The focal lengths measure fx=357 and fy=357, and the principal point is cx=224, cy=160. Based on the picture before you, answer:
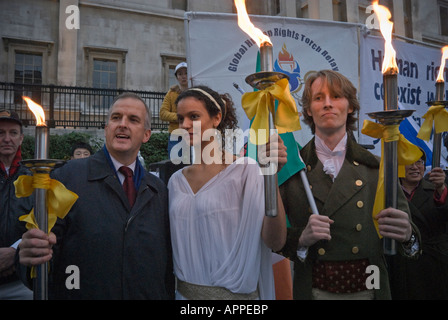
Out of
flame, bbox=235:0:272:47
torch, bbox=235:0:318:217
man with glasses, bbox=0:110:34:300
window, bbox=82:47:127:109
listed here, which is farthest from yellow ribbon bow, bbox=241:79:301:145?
window, bbox=82:47:127:109

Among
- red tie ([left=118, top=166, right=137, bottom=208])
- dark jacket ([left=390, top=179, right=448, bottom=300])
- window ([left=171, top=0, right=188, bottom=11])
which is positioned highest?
window ([left=171, top=0, right=188, bottom=11])

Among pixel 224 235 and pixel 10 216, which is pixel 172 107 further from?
pixel 224 235

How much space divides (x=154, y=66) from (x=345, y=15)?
1022 centimetres

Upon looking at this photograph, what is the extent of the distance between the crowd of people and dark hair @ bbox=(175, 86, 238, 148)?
0.05ft

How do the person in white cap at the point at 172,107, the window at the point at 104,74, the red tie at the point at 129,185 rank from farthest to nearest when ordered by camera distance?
the window at the point at 104,74 → the person in white cap at the point at 172,107 → the red tie at the point at 129,185

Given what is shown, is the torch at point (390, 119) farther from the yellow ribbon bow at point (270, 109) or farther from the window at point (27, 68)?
the window at point (27, 68)

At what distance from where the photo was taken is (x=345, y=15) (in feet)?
60.5

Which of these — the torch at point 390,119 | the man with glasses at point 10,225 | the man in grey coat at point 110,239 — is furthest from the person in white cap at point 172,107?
the torch at point 390,119

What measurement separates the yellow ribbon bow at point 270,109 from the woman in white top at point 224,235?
1.54ft

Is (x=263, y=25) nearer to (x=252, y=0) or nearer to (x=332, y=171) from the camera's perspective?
(x=332, y=171)

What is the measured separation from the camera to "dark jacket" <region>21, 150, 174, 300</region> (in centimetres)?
184

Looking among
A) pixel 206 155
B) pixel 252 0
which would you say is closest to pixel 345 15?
pixel 252 0

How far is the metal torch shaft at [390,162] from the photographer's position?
144 centimetres

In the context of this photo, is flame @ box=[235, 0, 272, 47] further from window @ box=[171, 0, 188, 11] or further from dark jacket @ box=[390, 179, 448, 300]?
window @ box=[171, 0, 188, 11]
